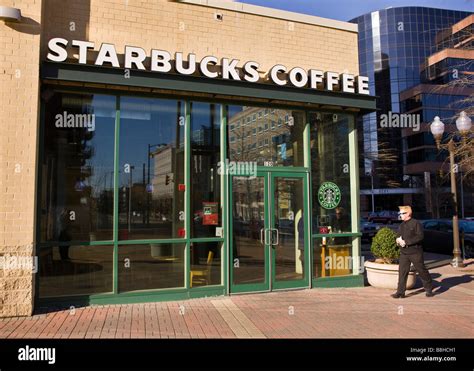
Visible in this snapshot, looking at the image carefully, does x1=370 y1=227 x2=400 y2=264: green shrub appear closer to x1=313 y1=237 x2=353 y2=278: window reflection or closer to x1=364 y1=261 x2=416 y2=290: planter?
x1=364 y1=261 x2=416 y2=290: planter

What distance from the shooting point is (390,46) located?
210 ft

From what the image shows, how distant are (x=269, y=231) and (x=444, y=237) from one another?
11.5 meters

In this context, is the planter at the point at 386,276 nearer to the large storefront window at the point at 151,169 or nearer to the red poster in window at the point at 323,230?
the red poster in window at the point at 323,230

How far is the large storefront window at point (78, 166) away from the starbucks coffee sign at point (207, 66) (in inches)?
30.0

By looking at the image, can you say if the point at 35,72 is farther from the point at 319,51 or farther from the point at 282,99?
the point at 319,51

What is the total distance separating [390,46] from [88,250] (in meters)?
66.5

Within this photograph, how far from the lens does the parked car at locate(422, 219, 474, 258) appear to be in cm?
1645

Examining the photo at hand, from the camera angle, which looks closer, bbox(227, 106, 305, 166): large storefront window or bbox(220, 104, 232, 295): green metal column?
bbox(220, 104, 232, 295): green metal column

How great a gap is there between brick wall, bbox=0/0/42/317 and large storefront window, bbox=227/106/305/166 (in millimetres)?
3744

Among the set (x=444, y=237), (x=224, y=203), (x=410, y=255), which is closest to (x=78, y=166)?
(x=224, y=203)

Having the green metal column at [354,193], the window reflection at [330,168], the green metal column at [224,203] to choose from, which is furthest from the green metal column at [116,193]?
the green metal column at [354,193]

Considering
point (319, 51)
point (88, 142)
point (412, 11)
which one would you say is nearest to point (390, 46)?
point (412, 11)

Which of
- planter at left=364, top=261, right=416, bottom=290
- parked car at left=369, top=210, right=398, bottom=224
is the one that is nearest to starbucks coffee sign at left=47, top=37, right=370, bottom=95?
planter at left=364, top=261, right=416, bottom=290

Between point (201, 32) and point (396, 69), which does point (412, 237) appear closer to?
point (201, 32)
